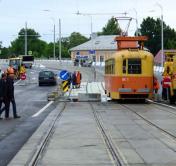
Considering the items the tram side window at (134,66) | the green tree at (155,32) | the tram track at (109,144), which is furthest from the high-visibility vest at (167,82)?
the green tree at (155,32)

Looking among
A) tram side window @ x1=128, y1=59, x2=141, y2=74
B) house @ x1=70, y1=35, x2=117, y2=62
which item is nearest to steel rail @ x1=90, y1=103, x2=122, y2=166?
tram side window @ x1=128, y1=59, x2=141, y2=74

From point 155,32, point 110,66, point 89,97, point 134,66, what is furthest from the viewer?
point 155,32

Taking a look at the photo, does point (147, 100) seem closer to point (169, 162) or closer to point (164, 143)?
point (164, 143)

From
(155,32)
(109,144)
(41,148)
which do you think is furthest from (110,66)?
(155,32)

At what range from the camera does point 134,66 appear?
34219 mm

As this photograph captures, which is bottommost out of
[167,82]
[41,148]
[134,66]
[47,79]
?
[41,148]

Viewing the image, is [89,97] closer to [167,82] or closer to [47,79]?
[167,82]

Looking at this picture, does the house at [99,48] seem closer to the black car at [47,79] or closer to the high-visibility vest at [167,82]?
the black car at [47,79]

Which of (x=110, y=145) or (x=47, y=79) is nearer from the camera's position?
(x=110, y=145)

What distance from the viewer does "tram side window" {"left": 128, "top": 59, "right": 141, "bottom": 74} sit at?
1342 inches

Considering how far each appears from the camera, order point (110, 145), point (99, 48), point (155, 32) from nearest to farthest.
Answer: point (110, 145)
point (155, 32)
point (99, 48)

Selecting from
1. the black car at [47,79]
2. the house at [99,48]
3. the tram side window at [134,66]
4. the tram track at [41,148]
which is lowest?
the tram track at [41,148]

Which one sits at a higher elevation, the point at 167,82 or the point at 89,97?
the point at 167,82

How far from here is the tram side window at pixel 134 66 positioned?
34.1m
